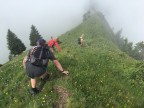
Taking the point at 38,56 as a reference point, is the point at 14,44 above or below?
below

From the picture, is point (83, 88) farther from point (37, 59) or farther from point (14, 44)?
point (14, 44)

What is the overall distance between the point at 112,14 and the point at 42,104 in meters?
183

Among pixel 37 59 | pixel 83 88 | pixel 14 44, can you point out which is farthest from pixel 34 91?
Answer: pixel 14 44

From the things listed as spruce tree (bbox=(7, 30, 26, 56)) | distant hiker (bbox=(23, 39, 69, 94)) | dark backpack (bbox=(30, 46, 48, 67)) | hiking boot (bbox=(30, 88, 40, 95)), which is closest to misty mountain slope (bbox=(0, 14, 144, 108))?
hiking boot (bbox=(30, 88, 40, 95))

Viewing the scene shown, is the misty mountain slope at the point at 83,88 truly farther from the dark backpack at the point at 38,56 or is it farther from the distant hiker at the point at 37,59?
the dark backpack at the point at 38,56

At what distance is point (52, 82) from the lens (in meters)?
17.0

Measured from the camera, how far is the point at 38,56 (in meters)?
16.0

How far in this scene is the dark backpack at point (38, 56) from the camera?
1602cm

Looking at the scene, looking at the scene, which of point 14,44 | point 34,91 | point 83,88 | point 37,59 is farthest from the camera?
point 14,44

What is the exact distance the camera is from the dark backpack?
16016mm

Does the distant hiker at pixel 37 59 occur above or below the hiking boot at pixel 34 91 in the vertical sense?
above

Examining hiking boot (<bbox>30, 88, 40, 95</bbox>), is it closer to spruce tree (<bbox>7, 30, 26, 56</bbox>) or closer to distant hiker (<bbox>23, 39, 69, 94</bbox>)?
distant hiker (<bbox>23, 39, 69, 94</bbox>)

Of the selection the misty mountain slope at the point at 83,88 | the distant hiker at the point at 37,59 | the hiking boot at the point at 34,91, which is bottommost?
the misty mountain slope at the point at 83,88

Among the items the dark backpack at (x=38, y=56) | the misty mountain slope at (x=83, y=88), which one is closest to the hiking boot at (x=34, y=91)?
the misty mountain slope at (x=83, y=88)
